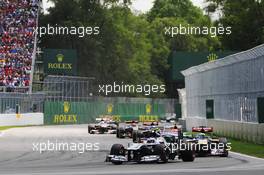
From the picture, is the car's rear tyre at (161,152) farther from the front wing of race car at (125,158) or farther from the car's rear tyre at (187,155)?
the car's rear tyre at (187,155)

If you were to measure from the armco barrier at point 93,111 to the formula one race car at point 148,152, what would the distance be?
50252 millimetres

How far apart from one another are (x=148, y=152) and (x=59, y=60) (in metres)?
49.4

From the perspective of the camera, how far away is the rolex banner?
2687 inches

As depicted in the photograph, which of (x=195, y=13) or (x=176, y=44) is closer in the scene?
(x=176, y=44)

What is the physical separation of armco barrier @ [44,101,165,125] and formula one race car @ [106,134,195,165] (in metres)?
50.3

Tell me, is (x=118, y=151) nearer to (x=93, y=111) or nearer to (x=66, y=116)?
(x=66, y=116)

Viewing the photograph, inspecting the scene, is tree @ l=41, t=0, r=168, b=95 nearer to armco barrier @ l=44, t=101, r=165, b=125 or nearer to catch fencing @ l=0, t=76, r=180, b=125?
catch fencing @ l=0, t=76, r=180, b=125

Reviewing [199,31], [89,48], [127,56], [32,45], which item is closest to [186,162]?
[32,45]

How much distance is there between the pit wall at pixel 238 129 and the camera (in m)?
31.6

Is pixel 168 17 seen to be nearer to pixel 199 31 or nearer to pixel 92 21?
pixel 199 31

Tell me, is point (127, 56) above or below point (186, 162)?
above

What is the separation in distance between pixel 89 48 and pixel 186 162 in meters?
69.6

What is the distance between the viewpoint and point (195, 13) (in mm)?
124375

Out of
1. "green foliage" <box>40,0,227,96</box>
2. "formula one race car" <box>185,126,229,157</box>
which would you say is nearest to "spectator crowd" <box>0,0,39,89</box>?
"green foliage" <box>40,0,227,96</box>
